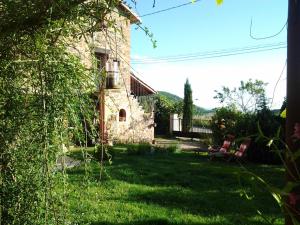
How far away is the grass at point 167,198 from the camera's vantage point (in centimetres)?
490

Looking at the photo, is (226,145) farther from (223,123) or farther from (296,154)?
(223,123)

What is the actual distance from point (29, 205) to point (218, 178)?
6627mm

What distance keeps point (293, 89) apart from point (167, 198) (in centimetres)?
548

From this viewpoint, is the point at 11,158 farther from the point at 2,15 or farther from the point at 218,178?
the point at 218,178

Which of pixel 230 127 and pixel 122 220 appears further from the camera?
pixel 230 127

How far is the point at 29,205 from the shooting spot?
2490 mm

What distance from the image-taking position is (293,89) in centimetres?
119

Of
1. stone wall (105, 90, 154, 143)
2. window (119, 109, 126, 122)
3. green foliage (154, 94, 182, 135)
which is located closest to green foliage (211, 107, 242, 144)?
stone wall (105, 90, 154, 143)

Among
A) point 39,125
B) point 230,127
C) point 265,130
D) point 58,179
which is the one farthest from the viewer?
point 230,127

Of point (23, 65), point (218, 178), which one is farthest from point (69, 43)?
point (218, 178)

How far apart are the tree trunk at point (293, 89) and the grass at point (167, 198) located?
5.03 ft

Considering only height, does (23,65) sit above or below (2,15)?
below

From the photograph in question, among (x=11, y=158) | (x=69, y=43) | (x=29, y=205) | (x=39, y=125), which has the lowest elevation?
(x=29, y=205)

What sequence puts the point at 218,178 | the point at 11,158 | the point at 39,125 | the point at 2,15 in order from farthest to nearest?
1. the point at 218,178
2. the point at 11,158
3. the point at 39,125
4. the point at 2,15
